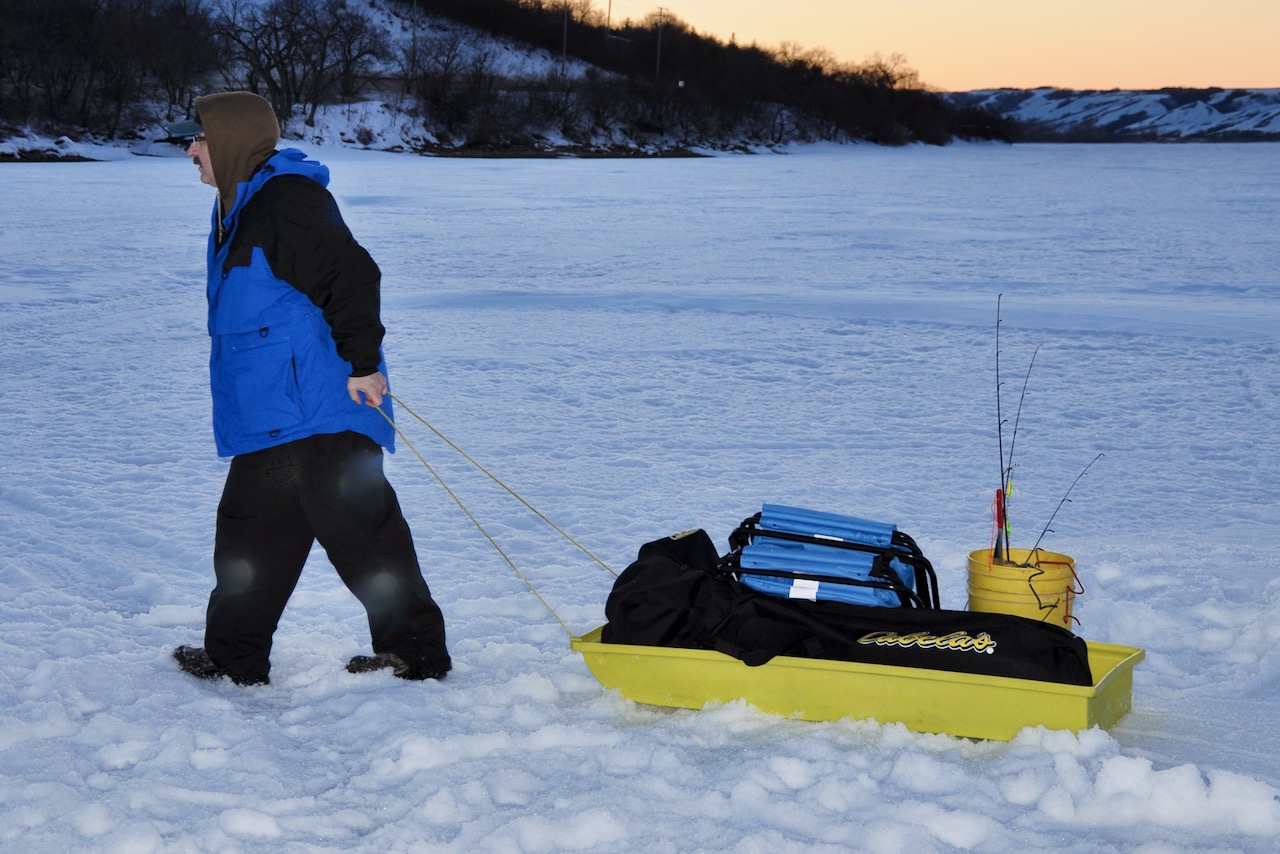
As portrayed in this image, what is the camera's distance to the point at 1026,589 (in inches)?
106

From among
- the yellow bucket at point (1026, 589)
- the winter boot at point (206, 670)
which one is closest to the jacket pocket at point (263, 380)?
the winter boot at point (206, 670)

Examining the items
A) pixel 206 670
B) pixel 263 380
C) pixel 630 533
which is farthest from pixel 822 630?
pixel 630 533

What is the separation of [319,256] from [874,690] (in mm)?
1442

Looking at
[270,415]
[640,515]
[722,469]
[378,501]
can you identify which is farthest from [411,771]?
[722,469]

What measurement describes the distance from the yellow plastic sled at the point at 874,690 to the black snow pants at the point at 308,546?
15.9 inches

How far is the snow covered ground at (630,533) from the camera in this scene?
2.16 meters

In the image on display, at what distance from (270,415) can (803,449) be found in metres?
2.98

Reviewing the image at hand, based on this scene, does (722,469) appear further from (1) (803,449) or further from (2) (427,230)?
(2) (427,230)

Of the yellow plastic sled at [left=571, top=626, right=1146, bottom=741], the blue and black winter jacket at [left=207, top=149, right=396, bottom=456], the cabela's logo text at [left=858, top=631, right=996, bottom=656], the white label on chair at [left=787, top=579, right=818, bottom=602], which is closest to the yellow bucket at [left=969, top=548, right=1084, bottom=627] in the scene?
the yellow plastic sled at [left=571, top=626, right=1146, bottom=741]

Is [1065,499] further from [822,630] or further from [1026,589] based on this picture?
[822,630]

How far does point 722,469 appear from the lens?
4.75m

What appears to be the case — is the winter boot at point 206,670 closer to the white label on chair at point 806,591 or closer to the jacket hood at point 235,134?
the jacket hood at point 235,134

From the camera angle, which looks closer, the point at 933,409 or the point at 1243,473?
the point at 1243,473

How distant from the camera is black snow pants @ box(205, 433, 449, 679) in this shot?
101 inches
